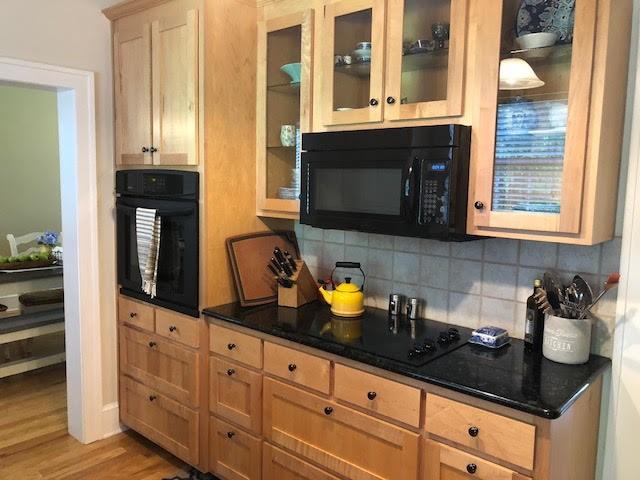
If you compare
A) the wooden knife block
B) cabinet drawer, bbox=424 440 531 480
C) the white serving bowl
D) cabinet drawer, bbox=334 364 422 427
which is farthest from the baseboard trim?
the white serving bowl

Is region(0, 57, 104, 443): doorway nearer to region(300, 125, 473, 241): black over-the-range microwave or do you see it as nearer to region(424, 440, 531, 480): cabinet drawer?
region(300, 125, 473, 241): black over-the-range microwave

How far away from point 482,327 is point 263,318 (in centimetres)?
90

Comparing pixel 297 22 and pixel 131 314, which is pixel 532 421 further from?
pixel 131 314

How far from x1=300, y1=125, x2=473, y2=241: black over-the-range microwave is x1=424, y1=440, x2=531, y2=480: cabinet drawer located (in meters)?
0.68

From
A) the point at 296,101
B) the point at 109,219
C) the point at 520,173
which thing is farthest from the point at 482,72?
the point at 109,219

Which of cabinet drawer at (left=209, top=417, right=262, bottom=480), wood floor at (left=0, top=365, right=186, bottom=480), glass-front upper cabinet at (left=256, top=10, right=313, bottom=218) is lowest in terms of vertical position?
wood floor at (left=0, top=365, right=186, bottom=480)

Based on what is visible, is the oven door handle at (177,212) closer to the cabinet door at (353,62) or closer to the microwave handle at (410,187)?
the cabinet door at (353,62)

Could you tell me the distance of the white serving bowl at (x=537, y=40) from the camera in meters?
1.63

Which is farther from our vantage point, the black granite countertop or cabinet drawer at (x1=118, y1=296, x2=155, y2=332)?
cabinet drawer at (x1=118, y1=296, x2=155, y2=332)

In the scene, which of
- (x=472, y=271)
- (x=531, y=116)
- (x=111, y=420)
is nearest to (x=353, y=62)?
(x=531, y=116)

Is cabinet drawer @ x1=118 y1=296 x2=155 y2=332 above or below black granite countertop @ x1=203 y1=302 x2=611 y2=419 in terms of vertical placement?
below

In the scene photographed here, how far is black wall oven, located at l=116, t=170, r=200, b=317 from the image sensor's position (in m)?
2.37

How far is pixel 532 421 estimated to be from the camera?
A: 1434 millimetres

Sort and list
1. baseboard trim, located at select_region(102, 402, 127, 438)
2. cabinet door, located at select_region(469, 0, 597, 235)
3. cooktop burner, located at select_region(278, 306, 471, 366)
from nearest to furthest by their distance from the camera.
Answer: cabinet door, located at select_region(469, 0, 597, 235) < cooktop burner, located at select_region(278, 306, 471, 366) < baseboard trim, located at select_region(102, 402, 127, 438)
